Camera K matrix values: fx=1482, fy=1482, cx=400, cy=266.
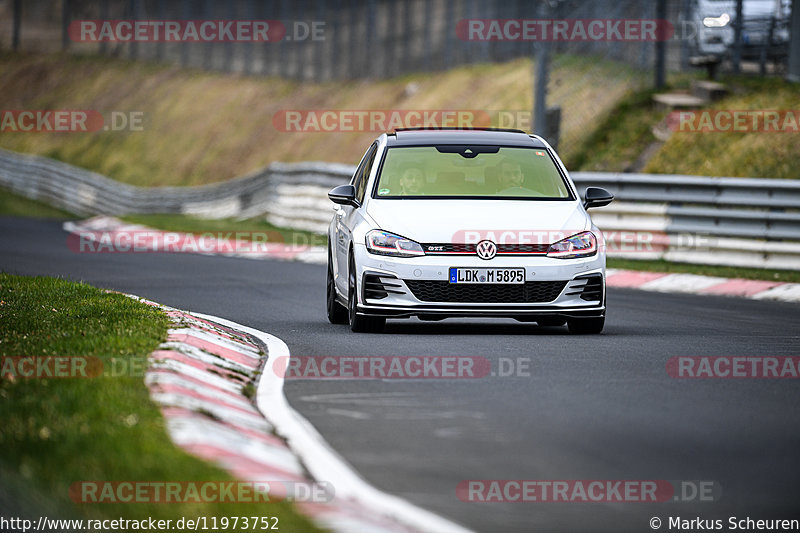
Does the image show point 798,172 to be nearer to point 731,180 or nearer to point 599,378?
point 731,180

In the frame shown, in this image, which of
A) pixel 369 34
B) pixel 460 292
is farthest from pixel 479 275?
pixel 369 34

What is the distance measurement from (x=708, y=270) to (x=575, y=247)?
8.31 m

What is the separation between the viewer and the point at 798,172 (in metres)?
22.6

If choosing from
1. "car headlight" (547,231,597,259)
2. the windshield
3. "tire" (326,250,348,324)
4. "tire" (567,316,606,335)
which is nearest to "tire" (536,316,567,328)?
"tire" (567,316,606,335)

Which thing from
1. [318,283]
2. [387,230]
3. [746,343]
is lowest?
[318,283]

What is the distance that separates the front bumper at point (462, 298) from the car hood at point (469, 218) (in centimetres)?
21

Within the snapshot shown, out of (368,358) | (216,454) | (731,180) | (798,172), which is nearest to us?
(216,454)

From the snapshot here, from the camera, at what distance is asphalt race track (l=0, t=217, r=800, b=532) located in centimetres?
612

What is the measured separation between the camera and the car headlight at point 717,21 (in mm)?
28244

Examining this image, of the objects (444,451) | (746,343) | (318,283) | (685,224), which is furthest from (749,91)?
(444,451)

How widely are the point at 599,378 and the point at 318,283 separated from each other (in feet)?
31.2

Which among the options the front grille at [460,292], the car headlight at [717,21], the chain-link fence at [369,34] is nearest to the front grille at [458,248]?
the front grille at [460,292]

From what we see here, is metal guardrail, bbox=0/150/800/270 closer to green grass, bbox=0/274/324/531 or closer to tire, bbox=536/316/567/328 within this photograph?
tire, bbox=536/316/567/328

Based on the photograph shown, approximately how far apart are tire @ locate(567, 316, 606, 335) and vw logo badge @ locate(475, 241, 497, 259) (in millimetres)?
1137
